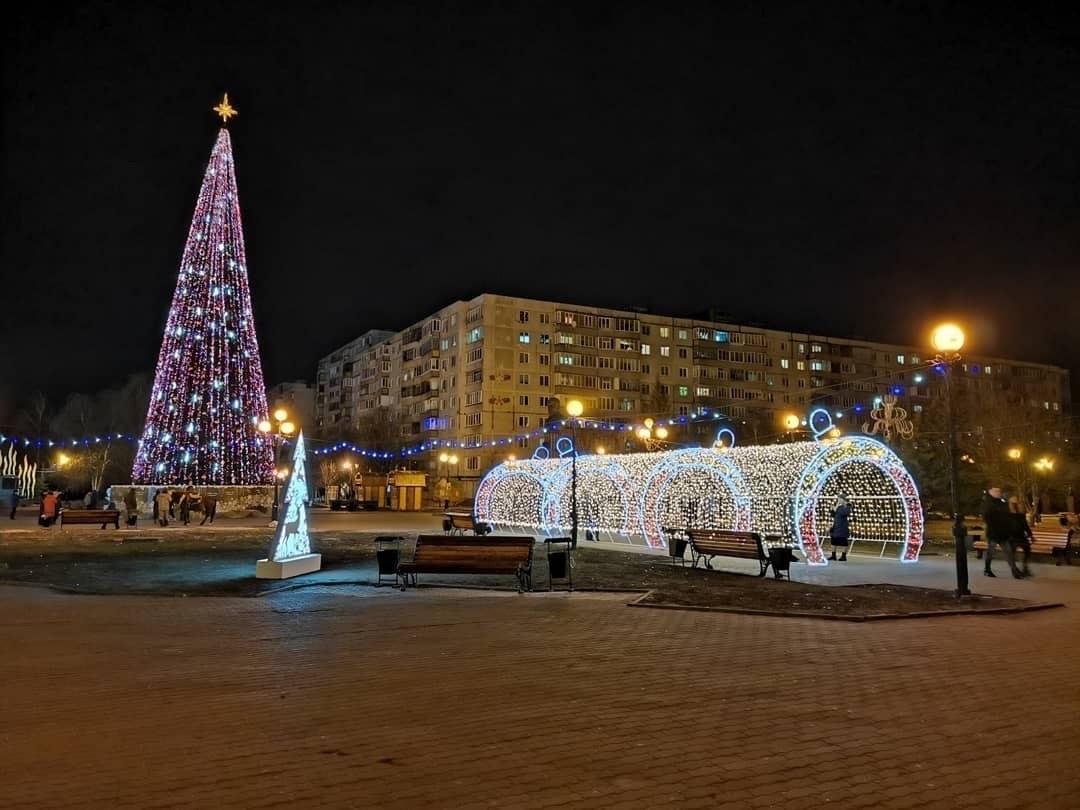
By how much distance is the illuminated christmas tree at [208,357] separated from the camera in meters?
32.8

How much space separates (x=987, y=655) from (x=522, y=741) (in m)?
5.52

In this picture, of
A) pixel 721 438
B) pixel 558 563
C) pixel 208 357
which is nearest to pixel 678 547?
pixel 558 563

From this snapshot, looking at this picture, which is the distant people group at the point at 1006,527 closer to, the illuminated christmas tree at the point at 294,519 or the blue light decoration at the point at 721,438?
the blue light decoration at the point at 721,438

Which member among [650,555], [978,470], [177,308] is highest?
[177,308]

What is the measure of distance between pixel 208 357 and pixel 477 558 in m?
24.3

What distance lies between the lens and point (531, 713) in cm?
578

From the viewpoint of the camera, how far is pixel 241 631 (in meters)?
9.12

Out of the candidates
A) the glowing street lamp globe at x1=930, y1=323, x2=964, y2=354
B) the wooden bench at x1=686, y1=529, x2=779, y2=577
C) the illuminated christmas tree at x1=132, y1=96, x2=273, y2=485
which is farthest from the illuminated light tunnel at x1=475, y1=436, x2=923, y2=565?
the illuminated christmas tree at x1=132, y1=96, x2=273, y2=485

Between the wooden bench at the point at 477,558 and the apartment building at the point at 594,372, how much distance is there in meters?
54.1

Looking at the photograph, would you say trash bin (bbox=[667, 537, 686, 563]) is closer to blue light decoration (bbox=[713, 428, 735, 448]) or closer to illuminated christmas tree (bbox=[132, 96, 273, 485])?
blue light decoration (bbox=[713, 428, 735, 448])

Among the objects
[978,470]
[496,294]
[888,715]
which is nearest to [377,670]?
[888,715]

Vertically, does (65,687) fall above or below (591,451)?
below

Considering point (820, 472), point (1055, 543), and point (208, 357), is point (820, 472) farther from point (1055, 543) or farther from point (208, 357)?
point (208, 357)

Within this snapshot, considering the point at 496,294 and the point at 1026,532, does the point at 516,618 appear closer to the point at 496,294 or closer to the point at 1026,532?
the point at 1026,532
